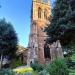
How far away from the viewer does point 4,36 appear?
4119cm

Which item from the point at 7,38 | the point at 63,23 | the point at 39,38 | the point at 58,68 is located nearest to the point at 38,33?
the point at 39,38

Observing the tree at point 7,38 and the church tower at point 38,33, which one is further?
the church tower at point 38,33

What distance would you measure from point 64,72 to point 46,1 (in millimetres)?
44825

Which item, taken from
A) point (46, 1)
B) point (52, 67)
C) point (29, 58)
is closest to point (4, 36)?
point (29, 58)

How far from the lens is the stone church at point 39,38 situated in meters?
47.4

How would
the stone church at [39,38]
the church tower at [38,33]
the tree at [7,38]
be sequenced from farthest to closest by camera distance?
1. the church tower at [38,33]
2. the stone church at [39,38]
3. the tree at [7,38]

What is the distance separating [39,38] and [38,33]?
48.6 inches

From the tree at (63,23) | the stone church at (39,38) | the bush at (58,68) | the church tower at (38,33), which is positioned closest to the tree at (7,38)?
the stone church at (39,38)

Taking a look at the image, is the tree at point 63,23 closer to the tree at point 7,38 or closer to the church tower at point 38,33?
the tree at point 7,38

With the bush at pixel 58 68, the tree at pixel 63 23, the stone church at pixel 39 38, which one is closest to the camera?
the bush at pixel 58 68

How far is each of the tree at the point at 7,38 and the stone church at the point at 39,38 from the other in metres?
6.82

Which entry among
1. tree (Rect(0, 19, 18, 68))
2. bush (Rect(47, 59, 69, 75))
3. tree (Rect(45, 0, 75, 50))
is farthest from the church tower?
bush (Rect(47, 59, 69, 75))

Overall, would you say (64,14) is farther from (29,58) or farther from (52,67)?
(29,58)

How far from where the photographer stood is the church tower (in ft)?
157
